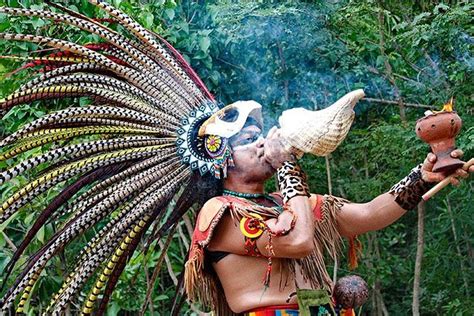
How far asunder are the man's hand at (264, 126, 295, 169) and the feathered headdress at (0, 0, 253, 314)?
168mm

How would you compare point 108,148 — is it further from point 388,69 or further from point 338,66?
point 388,69

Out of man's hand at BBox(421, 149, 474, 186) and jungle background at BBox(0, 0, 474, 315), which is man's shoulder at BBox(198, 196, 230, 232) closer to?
man's hand at BBox(421, 149, 474, 186)

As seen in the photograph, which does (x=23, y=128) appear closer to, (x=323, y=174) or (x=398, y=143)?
(x=398, y=143)

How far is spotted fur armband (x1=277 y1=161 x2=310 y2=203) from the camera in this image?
3.57 m

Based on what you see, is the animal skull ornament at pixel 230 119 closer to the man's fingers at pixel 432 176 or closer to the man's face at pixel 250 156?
the man's face at pixel 250 156

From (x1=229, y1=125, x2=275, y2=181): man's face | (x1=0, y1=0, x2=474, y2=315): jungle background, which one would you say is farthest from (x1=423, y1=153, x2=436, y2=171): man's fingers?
(x1=0, y1=0, x2=474, y2=315): jungle background

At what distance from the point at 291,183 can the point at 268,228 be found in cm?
18

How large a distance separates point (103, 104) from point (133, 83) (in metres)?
0.14

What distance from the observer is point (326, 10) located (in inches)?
209

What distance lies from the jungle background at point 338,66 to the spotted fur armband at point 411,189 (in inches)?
45.1

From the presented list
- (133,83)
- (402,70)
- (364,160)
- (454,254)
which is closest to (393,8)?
(402,70)

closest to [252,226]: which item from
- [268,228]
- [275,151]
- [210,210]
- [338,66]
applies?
[268,228]

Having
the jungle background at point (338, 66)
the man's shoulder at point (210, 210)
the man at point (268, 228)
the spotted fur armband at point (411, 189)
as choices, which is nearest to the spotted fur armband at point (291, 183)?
the man at point (268, 228)

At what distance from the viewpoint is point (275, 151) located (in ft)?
12.1
